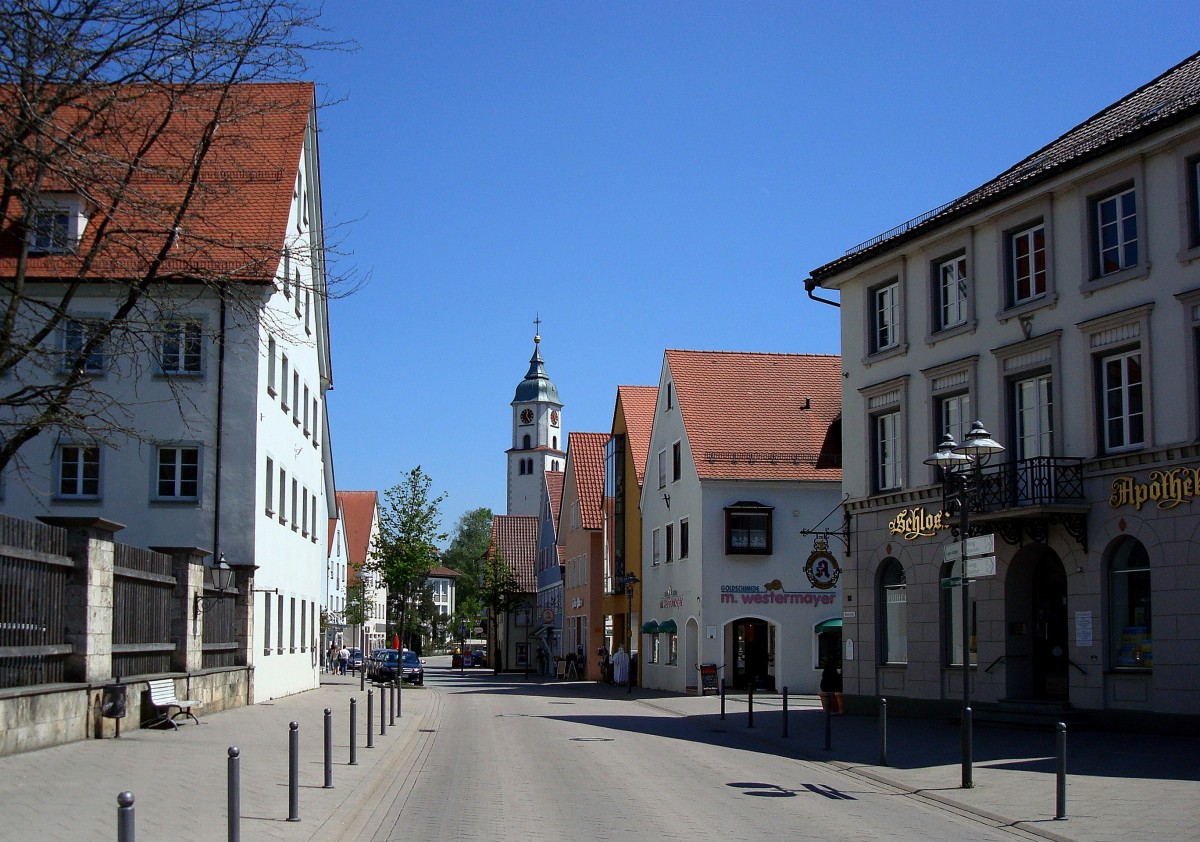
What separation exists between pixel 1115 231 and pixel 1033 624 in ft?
24.7

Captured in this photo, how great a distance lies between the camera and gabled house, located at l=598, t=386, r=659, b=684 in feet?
179

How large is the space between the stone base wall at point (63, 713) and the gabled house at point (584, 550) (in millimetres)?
38540

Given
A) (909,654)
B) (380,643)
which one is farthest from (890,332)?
(380,643)

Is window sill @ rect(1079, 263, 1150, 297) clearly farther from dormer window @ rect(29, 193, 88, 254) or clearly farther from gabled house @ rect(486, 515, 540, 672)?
gabled house @ rect(486, 515, 540, 672)

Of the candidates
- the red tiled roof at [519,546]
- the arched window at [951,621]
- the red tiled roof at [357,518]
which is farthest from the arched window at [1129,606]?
the red tiled roof at [357,518]

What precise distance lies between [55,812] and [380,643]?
393 ft

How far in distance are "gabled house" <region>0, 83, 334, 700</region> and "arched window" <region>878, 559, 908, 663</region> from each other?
46.4 feet

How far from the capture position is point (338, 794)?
47.0 feet

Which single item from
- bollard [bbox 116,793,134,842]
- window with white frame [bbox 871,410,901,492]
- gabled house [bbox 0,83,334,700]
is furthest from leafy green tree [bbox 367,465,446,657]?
bollard [bbox 116,793,134,842]

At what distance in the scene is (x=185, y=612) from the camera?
24500 mm

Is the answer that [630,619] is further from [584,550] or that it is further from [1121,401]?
[1121,401]

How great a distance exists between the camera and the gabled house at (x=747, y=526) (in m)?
43.8

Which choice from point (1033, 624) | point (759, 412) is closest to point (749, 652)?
point (759, 412)

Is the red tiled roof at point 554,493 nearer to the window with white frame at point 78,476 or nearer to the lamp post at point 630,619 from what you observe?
the lamp post at point 630,619
